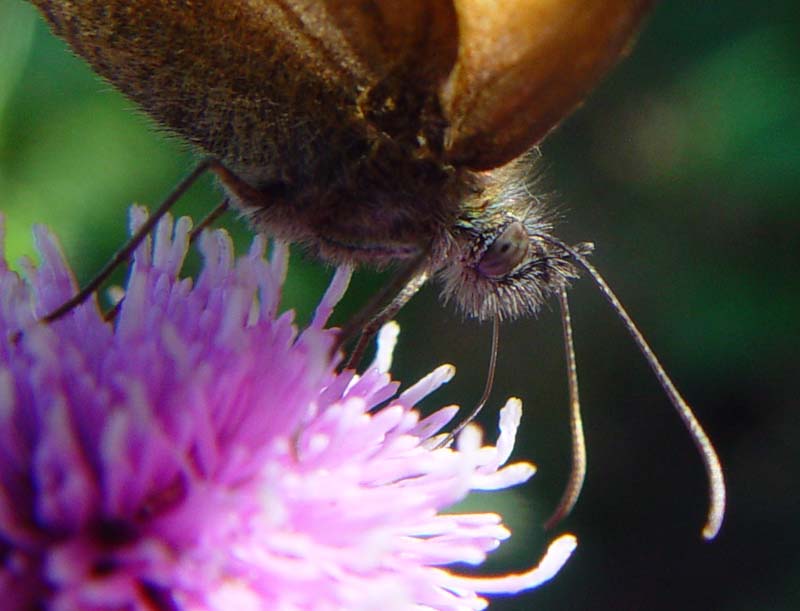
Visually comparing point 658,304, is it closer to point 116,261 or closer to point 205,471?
point 116,261

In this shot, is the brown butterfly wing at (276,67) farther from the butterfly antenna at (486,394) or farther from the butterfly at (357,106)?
the butterfly antenna at (486,394)

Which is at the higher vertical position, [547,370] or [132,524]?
[132,524]

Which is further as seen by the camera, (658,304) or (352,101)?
(658,304)

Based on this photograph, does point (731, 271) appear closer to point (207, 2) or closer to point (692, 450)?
point (692, 450)

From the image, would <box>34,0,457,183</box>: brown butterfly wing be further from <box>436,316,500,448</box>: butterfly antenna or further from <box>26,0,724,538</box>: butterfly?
<box>436,316,500,448</box>: butterfly antenna

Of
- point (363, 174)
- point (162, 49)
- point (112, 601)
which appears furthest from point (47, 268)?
point (112, 601)

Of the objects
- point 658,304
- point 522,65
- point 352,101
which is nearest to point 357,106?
point 352,101
